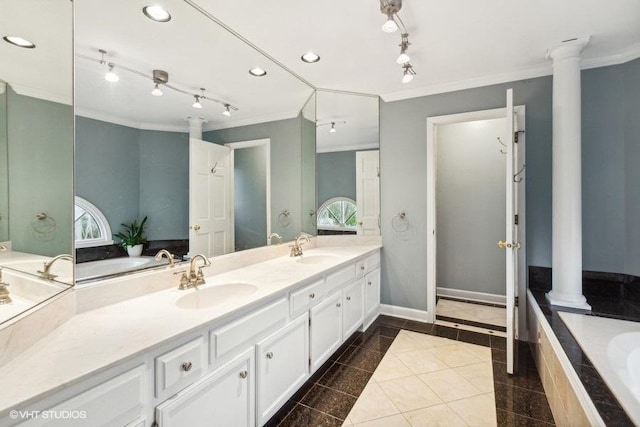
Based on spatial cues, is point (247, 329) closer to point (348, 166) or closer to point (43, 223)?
point (43, 223)

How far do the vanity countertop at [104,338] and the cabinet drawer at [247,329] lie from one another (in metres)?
0.05

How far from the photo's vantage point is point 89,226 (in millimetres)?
1391

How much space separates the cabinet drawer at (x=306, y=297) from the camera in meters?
1.81

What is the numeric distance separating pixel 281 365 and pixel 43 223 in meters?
1.34

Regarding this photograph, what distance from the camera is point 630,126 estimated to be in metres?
2.33

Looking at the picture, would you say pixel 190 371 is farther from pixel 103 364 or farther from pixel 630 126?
pixel 630 126

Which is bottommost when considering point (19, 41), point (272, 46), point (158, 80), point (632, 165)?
point (632, 165)

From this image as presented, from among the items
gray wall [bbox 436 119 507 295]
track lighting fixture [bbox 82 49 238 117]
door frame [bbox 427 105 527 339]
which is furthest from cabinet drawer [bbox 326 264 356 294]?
gray wall [bbox 436 119 507 295]

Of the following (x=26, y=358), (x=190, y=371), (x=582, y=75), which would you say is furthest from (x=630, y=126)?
(x=26, y=358)

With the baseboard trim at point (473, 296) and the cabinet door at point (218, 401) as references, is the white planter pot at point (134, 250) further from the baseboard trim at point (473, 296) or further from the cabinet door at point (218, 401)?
the baseboard trim at point (473, 296)

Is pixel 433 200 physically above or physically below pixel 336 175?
below

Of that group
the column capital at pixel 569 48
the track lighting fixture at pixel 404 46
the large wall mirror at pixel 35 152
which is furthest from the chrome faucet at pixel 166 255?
the column capital at pixel 569 48

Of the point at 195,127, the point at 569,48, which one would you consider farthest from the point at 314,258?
the point at 569,48

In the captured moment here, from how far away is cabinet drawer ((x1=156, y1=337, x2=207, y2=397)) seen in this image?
105 cm
